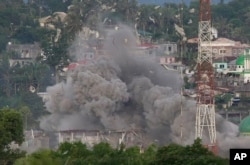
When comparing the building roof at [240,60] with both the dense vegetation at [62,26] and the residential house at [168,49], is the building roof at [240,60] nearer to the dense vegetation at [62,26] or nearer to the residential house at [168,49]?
the residential house at [168,49]

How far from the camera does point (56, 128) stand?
2869 inches

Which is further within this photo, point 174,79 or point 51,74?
point 51,74

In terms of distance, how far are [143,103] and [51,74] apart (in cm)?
3019

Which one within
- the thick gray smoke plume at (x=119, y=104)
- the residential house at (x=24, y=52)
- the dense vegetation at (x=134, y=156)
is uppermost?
the dense vegetation at (x=134, y=156)

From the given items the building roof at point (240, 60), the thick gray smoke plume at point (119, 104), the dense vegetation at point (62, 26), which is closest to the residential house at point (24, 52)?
the dense vegetation at point (62, 26)

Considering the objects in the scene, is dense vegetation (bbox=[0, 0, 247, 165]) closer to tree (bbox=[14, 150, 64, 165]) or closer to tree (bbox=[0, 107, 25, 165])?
tree (bbox=[0, 107, 25, 165])

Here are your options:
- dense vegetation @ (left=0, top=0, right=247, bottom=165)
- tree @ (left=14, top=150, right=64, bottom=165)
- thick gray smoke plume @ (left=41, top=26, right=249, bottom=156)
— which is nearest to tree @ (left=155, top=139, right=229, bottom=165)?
tree @ (left=14, top=150, right=64, bottom=165)

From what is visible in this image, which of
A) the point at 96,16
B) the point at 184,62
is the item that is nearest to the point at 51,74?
the point at 184,62

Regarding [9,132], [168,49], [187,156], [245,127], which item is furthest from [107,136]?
[168,49]

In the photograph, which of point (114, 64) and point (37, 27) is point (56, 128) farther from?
point (37, 27)

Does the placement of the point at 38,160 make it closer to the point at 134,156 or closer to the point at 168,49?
the point at 134,156

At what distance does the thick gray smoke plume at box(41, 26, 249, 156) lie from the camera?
68.8 meters

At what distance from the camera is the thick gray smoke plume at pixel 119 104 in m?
68.8

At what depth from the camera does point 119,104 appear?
70125 mm
